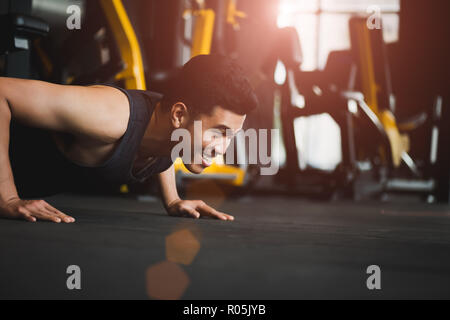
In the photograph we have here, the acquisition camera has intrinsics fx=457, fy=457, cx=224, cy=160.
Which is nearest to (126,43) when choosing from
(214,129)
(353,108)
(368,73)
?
(214,129)

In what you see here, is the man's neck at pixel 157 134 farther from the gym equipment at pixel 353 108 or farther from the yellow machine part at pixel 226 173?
the gym equipment at pixel 353 108

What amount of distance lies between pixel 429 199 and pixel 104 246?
2391 mm

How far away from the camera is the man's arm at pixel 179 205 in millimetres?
1308

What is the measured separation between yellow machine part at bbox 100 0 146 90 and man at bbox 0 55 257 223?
757 millimetres

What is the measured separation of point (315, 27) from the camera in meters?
6.27

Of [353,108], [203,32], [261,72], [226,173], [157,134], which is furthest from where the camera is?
[261,72]

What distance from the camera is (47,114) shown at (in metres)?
1.02

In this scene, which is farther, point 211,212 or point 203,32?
point 203,32

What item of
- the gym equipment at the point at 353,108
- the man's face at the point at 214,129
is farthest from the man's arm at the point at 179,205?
the gym equipment at the point at 353,108

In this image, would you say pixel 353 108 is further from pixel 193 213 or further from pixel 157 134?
pixel 157 134

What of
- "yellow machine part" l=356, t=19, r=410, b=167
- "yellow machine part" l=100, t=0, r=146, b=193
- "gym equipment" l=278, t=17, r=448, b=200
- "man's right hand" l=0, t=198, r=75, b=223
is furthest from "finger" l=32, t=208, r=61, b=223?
"yellow machine part" l=356, t=19, r=410, b=167

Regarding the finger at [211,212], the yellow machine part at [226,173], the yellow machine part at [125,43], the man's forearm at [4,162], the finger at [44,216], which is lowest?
the yellow machine part at [226,173]

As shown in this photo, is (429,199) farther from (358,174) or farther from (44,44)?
(44,44)

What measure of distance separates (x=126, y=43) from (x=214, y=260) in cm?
143
